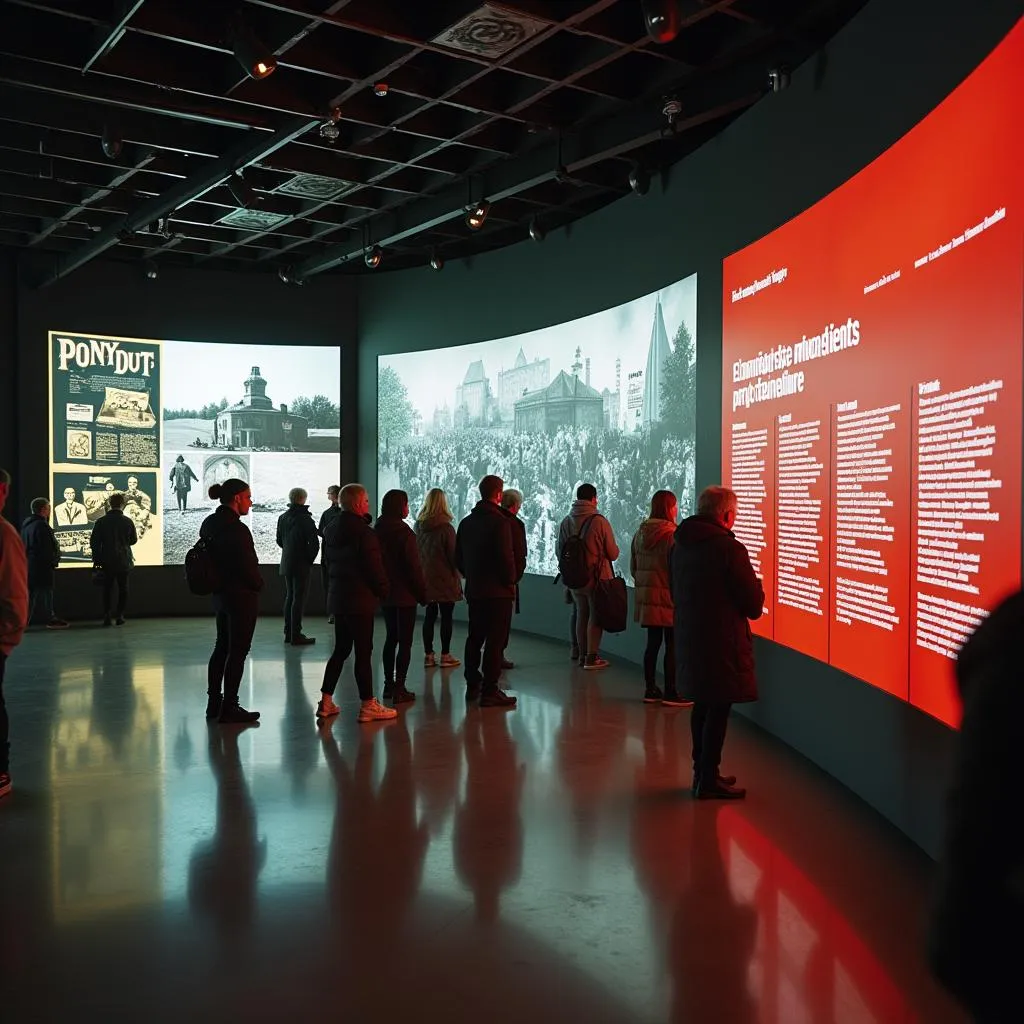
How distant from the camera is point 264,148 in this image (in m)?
9.48

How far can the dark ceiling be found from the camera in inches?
289

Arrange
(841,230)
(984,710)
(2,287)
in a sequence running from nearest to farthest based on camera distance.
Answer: (984,710) → (841,230) → (2,287)

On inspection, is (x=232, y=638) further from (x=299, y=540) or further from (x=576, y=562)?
(x=299, y=540)

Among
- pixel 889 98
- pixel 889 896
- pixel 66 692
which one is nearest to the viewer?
pixel 889 896

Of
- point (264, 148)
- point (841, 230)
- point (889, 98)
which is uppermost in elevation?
point (264, 148)

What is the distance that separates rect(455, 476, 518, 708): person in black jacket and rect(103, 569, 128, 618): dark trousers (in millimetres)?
7217

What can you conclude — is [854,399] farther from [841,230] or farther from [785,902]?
[785,902]

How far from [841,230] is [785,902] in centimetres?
380

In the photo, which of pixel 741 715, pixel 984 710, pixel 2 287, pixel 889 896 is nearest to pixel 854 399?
pixel 889 896

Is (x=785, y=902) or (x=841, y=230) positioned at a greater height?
(x=841, y=230)

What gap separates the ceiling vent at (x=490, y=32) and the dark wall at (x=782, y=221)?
1806mm

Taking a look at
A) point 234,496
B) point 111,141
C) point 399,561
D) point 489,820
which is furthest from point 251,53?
point 489,820

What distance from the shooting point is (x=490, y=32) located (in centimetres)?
745

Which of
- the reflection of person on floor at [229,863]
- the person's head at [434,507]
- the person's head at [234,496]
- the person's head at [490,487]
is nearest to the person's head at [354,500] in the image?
the person's head at [234,496]
